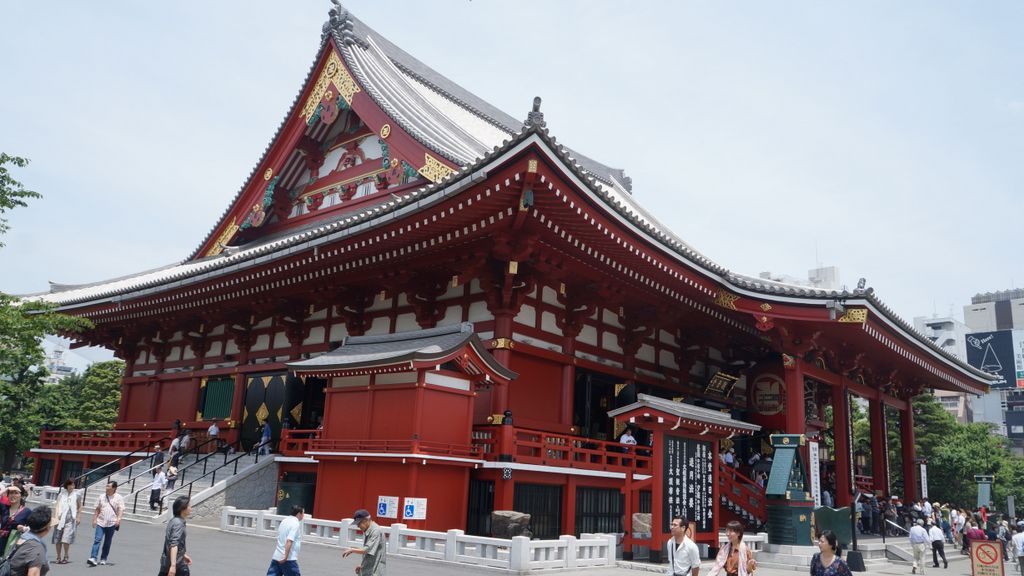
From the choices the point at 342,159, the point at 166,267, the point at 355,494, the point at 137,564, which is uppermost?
the point at 342,159

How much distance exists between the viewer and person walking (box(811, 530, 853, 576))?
739 cm

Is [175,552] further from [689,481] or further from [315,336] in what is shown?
[315,336]

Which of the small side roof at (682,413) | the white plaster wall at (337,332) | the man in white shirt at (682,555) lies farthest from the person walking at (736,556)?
the white plaster wall at (337,332)

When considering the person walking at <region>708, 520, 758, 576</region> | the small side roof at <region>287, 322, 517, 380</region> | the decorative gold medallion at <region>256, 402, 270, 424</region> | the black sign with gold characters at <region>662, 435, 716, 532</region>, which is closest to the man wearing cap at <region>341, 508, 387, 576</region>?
the person walking at <region>708, 520, 758, 576</region>

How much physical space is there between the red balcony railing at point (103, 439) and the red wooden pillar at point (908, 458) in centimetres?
2494

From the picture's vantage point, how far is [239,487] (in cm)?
1912

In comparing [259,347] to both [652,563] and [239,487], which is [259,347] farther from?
[652,563]

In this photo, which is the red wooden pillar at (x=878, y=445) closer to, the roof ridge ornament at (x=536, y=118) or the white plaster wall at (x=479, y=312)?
the white plaster wall at (x=479, y=312)

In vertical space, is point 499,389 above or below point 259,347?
below

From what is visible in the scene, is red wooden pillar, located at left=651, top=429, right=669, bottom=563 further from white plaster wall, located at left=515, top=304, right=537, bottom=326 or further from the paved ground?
white plaster wall, located at left=515, top=304, right=537, bottom=326

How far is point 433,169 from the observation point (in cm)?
2055

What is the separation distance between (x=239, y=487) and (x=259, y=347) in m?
5.95

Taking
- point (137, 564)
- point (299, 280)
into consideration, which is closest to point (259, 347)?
point (299, 280)

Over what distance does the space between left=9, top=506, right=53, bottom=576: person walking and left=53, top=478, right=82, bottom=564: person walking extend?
6293 mm
